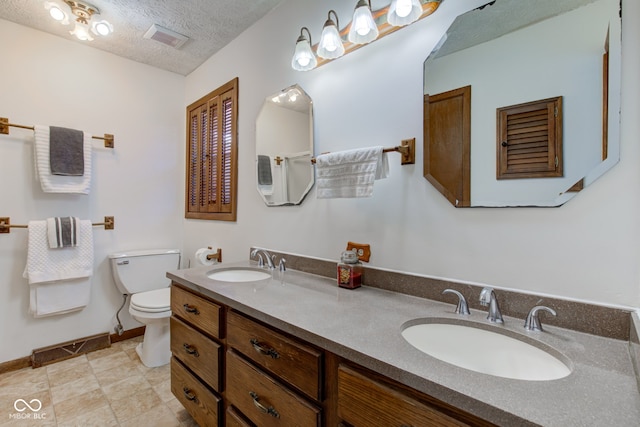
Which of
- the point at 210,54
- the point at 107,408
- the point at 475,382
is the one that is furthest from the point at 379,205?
the point at 210,54

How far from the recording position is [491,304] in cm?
92

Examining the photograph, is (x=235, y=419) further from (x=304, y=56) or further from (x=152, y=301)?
(x=304, y=56)

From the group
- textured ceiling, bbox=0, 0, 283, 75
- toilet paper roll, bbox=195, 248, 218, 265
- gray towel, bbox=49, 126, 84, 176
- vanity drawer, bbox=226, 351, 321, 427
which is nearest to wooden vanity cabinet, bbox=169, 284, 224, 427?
vanity drawer, bbox=226, 351, 321, 427

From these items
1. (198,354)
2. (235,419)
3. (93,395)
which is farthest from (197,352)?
(93,395)

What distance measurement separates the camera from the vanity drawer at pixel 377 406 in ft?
1.99

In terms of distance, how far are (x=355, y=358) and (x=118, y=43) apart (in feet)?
9.24

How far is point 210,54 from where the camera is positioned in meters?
2.46

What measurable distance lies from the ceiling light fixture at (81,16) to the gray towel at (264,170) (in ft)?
4.25

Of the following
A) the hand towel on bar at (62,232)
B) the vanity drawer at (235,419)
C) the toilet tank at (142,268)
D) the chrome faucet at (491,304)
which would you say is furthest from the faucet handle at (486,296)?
the hand towel on bar at (62,232)

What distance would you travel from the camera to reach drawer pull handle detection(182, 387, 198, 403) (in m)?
1.42

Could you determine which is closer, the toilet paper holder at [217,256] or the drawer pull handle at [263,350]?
the drawer pull handle at [263,350]

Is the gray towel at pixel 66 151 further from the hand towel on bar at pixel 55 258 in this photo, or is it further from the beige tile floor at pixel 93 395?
the beige tile floor at pixel 93 395

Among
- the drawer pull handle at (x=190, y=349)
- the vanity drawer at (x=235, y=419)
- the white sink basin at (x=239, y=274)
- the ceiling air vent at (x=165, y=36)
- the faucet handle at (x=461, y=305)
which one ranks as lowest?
the vanity drawer at (x=235, y=419)

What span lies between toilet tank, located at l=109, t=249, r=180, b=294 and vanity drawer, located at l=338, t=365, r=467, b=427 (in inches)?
88.9
